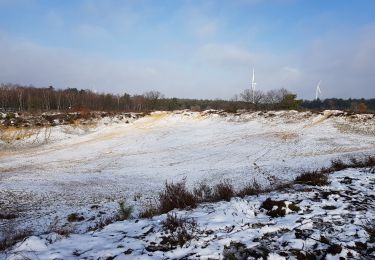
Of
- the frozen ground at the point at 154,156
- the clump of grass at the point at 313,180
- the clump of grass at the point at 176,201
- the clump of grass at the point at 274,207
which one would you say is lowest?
the frozen ground at the point at 154,156

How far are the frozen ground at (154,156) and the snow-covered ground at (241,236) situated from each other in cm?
269

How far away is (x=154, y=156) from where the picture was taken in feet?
104

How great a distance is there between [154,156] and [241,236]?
1012 inches

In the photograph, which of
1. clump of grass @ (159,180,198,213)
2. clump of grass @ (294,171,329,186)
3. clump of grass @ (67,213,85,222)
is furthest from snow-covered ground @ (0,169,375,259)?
clump of grass @ (67,213,85,222)

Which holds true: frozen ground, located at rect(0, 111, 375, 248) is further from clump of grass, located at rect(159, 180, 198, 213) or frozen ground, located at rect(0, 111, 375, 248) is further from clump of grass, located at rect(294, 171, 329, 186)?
clump of grass, located at rect(294, 171, 329, 186)

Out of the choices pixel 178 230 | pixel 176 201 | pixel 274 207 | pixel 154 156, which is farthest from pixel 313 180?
pixel 154 156

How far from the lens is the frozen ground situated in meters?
16.4

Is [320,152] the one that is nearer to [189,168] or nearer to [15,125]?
[189,168]

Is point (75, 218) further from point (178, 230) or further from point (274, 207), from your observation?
point (274, 207)

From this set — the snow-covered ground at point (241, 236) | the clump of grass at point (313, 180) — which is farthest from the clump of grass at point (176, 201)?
the clump of grass at point (313, 180)

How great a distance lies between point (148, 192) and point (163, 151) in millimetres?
16245

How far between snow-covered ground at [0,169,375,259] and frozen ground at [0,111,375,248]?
2695mm

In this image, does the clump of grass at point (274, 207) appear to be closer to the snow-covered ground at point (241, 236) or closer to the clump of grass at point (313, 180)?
the snow-covered ground at point (241, 236)

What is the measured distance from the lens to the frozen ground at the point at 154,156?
53.8 feet
